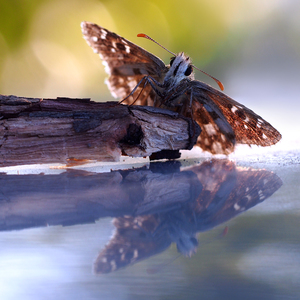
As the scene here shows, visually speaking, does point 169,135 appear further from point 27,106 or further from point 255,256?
point 255,256

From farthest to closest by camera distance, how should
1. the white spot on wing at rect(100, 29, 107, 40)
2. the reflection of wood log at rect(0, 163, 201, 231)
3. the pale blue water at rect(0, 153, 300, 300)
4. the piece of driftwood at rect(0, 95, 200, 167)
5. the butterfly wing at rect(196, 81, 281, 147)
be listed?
the white spot on wing at rect(100, 29, 107, 40) → the butterfly wing at rect(196, 81, 281, 147) → the piece of driftwood at rect(0, 95, 200, 167) → the reflection of wood log at rect(0, 163, 201, 231) → the pale blue water at rect(0, 153, 300, 300)

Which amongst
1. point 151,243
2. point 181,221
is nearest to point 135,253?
point 151,243

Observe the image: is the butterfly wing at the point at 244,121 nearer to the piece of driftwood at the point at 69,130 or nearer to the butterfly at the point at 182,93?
the butterfly at the point at 182,93

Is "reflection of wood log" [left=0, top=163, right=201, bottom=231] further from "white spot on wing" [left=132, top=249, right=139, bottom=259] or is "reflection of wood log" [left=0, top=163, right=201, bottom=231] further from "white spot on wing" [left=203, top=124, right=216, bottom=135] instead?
"white spot on wing" [left=203, top=124, right=216, bottom=135]

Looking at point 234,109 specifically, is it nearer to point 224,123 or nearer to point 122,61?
point 224,123

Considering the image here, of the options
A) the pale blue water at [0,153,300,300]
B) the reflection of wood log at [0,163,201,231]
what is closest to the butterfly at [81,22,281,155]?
the reflection of wood log at [0,163,201,231]

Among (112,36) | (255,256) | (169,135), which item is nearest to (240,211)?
(255,256)

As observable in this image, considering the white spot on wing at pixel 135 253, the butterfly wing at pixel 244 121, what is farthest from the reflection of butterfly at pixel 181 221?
the butterfly wing at pixel 244 121

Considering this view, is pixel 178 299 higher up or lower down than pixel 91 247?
higher up
